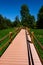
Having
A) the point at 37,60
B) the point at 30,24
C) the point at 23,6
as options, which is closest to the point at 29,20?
the point at 30,24

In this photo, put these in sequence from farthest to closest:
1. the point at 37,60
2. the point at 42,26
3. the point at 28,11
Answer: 1. the point at 28,11
2. the point at 42,26
3. the point at 37,60

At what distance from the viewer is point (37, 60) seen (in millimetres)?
8922

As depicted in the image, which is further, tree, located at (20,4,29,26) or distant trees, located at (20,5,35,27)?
distant trees, located at (20,5,35,27)

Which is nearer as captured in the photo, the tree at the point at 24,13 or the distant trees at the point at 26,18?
the tree at the point at 24,13

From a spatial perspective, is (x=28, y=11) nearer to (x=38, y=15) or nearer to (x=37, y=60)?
(x=38, y=15)

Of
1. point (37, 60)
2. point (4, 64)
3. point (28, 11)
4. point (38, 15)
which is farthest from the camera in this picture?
point (28, 11)

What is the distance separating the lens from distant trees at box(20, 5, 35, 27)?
103000 millimetres

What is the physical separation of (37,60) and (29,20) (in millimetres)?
98846

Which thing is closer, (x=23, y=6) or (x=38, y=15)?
(x=38, y=15)

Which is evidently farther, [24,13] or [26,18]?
[24,13]

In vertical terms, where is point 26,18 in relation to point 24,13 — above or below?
below

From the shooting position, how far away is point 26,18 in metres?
105

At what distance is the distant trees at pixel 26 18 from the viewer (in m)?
103

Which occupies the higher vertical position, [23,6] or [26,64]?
[23,6]
